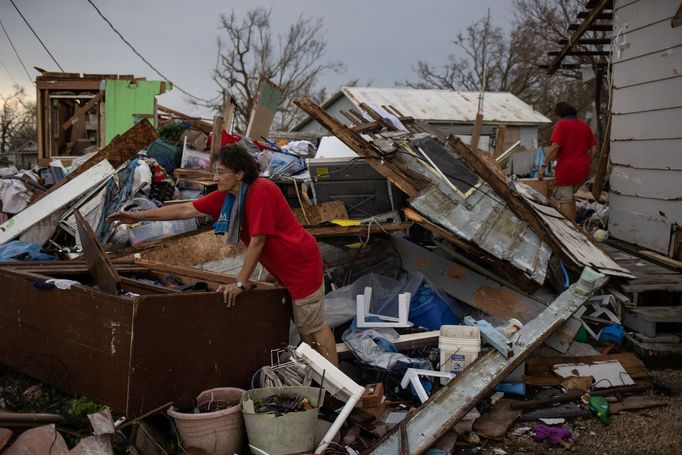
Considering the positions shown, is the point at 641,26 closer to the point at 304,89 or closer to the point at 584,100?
the point at 584,100

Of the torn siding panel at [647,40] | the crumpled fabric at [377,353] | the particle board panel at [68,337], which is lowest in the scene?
the crumpled fabric at [377,353]

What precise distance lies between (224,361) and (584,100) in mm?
26173

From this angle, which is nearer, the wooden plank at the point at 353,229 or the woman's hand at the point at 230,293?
the woman's hand at the point at 230,293

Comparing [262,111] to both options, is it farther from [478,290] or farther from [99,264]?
[99,264]

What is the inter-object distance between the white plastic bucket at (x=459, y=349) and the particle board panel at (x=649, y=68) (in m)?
4.43

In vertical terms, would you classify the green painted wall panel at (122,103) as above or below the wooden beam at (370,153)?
above

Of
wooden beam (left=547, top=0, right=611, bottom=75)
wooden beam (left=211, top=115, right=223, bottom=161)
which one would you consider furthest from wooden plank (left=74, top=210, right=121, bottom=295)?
wooden beam (left=547, top=0, right=611, bottom=75)

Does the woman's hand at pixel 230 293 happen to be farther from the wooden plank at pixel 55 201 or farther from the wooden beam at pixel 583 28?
the wooden beam at pixel 583 28

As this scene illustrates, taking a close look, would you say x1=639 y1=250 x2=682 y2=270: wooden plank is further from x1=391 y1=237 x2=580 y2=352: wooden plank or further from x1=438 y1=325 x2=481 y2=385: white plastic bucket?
x1=438 y1=325 x2=481 y2=385: white plastic bucket

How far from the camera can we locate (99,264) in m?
3.99

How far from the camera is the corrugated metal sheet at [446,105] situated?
20703mm

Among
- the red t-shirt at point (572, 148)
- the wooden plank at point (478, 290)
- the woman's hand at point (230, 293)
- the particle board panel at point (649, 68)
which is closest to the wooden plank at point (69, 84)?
the wooden plank at point (478, 290)

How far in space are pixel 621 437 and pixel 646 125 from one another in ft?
15.6

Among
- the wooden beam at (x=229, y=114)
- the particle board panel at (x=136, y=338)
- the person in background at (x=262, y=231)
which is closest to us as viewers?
the particle board panel at (x=136, y=338)
